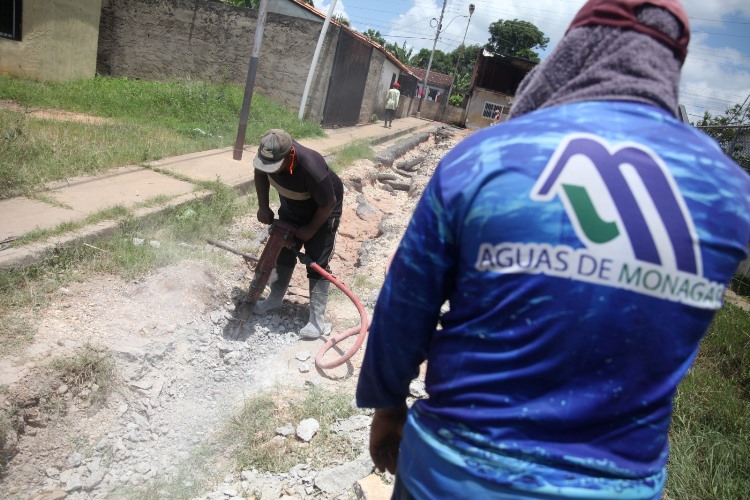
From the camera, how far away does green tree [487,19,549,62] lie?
173 ft

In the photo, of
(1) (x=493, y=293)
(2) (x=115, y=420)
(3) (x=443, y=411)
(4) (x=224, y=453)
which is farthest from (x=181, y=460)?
(1) (x=493, y=293)

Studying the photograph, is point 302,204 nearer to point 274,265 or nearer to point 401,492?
point 274,265

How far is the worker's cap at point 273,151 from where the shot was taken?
346cm

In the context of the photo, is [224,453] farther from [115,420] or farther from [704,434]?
[704,434]

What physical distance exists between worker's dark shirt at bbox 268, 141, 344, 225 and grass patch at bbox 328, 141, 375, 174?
485 cm

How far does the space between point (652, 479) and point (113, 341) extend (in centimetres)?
318

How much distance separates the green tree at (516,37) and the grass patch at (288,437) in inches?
2151

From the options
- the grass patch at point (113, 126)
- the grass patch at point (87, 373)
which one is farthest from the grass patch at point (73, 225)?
the grass patch at point (87, 373)

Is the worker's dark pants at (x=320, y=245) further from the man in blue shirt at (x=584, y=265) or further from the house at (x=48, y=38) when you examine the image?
the house at (x=48, y=38)

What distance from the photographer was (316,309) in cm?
427

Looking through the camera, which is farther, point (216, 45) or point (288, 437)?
point (216, 45)

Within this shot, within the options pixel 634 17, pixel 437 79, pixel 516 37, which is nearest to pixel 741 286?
pixel 634 17

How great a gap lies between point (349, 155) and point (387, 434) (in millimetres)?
9085

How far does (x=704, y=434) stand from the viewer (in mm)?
3100
